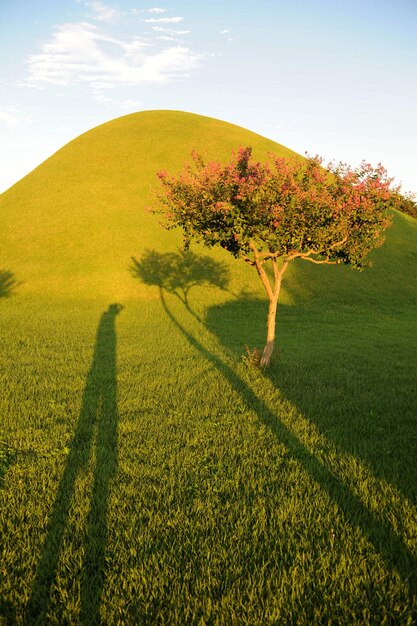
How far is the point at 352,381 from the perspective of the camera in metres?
14.2

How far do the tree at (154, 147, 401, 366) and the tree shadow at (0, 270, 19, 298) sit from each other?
29.6m

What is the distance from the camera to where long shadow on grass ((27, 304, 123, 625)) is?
4828mm

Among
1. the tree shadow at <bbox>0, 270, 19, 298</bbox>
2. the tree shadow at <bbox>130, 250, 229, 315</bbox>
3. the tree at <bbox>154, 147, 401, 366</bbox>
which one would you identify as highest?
the tree at <bbox>154, 147, 401, 366</bbox>

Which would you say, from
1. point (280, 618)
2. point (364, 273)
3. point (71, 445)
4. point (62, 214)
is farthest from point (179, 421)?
point (62, 214)

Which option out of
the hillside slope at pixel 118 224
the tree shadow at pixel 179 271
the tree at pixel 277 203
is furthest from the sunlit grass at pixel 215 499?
the tree shadow at pixel 179 271

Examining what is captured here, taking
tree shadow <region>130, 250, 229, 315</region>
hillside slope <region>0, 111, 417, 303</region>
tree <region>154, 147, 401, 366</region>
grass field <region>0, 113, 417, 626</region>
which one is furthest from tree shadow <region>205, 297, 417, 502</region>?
hillside slope <region>0, 111, 417, 303</region>

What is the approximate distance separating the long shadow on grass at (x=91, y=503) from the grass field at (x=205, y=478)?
3 centimetres

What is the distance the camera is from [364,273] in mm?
48719

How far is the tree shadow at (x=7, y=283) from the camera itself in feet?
126

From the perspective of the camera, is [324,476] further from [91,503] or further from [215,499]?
[91,503]

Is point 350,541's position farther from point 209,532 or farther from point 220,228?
point 220,228

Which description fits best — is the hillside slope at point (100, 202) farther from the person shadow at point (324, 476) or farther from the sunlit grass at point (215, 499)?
the sunlit grass at point (215, 499)

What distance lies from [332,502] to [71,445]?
18.0 ft

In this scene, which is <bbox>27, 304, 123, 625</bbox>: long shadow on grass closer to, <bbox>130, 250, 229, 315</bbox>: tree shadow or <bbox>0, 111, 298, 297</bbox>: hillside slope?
<bbox>130, 250, 229, 315</bbox>: tree shadow
